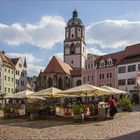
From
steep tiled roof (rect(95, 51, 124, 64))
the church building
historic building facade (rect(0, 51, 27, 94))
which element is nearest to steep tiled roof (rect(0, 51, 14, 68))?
historic building facade (rect(0, 51, 27, 94))

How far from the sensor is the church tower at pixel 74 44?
102 meters

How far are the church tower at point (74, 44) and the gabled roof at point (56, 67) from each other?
6132 mm

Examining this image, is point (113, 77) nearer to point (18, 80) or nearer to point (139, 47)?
point (139, 47)

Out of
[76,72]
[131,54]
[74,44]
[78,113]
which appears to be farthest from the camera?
[74,44]

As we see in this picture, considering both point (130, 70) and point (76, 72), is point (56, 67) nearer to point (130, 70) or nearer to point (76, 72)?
point (76, 72)

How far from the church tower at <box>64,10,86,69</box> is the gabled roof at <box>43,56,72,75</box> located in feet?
20.1

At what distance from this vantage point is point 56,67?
93.4 meters

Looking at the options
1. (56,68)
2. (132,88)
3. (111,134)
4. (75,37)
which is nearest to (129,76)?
(132,88)

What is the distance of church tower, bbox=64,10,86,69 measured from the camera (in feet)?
336

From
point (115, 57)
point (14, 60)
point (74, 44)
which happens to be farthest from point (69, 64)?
point (115, 57)

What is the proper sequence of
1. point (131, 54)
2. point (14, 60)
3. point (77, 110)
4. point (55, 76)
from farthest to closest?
point (55, 76) → point (14, 60) → point (131, 54) → point (77, 110)

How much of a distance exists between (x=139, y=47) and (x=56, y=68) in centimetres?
2962

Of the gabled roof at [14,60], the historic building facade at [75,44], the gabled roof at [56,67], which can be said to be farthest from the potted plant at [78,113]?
the historic building facade at [75,44]

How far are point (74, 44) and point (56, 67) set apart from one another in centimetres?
1256
